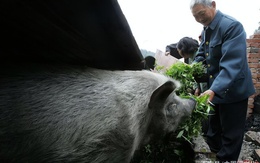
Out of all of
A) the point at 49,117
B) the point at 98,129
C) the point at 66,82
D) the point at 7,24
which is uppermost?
the point at 7,24

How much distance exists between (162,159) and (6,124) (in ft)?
5.78

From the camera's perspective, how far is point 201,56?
3.14 meters

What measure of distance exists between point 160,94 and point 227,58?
1.08m

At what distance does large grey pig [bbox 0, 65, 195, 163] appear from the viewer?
1223 millimetres

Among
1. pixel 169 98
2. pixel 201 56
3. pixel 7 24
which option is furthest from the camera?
pixel 201 56

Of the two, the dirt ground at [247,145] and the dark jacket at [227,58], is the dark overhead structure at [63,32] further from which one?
the dirt ground at [247,145]

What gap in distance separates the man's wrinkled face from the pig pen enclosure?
1.50 m

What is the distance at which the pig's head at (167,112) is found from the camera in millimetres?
1845

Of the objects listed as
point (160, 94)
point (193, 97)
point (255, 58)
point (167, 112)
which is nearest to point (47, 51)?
point (160, 94)

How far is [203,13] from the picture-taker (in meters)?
2.69

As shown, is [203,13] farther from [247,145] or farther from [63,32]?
[247,145]

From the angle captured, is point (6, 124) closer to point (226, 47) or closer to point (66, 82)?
point (66, 82)

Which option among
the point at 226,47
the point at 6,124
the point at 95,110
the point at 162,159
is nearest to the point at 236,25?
the point at 226,47

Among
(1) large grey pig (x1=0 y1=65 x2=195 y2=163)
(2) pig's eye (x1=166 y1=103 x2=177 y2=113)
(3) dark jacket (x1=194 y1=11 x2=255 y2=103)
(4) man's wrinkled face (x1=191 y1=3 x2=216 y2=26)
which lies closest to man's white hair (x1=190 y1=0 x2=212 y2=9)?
(4) man's wrinkled face (x1=191 y1=3 x2=216 y2=26)
